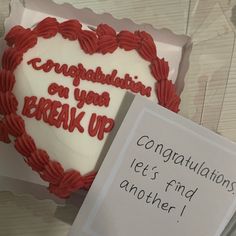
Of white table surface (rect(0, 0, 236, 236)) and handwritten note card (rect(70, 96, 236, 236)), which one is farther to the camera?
white table surface (rect(0, 0, 236, 236))

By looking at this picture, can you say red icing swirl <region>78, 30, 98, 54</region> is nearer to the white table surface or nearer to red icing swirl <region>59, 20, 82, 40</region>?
red icing swirl <region>59, 20, 82, 40</region>

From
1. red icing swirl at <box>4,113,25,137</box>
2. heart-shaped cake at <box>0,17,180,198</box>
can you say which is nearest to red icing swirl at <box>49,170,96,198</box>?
heart-shaped cake at <box>0,17,180,198</box>

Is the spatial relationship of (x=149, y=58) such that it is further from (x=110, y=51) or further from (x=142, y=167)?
(x=142, y=167)

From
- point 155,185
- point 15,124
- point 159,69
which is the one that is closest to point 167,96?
point 159,69

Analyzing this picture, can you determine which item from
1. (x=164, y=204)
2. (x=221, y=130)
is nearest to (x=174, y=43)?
(x=221, y=130)

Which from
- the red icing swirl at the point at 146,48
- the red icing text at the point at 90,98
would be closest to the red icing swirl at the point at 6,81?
the red icing text at the point at 90,98

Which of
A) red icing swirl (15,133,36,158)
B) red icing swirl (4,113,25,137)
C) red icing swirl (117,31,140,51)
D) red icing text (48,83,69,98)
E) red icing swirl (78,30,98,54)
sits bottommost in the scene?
red icing swirl (15,133,36,158)

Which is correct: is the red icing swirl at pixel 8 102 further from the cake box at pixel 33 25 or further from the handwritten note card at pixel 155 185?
the handwritten note card at pixel 155 185
